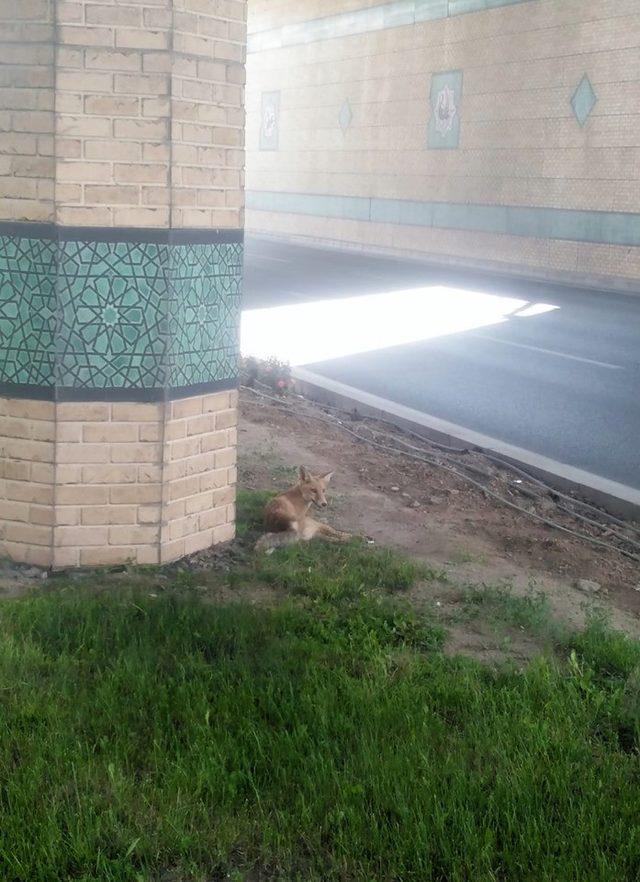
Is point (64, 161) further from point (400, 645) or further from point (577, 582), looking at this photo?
point (577, 582)

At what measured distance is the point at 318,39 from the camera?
116 feet

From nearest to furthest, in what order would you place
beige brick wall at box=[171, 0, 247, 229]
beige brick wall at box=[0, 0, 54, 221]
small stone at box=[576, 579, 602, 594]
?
beige brick wall at box=[0, 0, 54, 221] < beige brick wall at box=[171, 0, 247, 229] < small stone at box=[576, 579, 602, 594]

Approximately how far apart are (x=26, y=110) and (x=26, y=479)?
182 centimetres

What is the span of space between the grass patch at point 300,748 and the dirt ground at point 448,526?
24.7 inches

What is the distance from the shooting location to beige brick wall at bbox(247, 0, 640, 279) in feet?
76.1

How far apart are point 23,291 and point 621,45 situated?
19.9 m

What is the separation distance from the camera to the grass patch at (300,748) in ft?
10.9

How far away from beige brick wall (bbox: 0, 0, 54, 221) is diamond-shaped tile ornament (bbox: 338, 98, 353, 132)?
1150 inches

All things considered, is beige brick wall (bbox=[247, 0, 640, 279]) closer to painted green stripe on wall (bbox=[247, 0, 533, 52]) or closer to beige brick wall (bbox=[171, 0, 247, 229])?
painted green stripe on wall (bbox=[247, 0, 533, 52])

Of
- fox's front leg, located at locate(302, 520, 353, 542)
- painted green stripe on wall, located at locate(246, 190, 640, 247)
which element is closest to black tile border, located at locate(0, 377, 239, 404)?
fox's front leg, located at locate(302, 520, 353, 542)

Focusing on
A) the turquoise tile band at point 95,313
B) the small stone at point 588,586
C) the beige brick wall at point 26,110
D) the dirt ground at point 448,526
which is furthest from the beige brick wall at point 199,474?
the small stone at point 588,586

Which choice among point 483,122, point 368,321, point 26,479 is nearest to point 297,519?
point 26,479

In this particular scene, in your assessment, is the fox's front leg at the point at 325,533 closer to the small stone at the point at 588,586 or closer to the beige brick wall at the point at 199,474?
the beige brick wall at the point at 199,474

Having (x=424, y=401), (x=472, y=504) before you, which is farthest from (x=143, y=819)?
(x=424, y=401)
